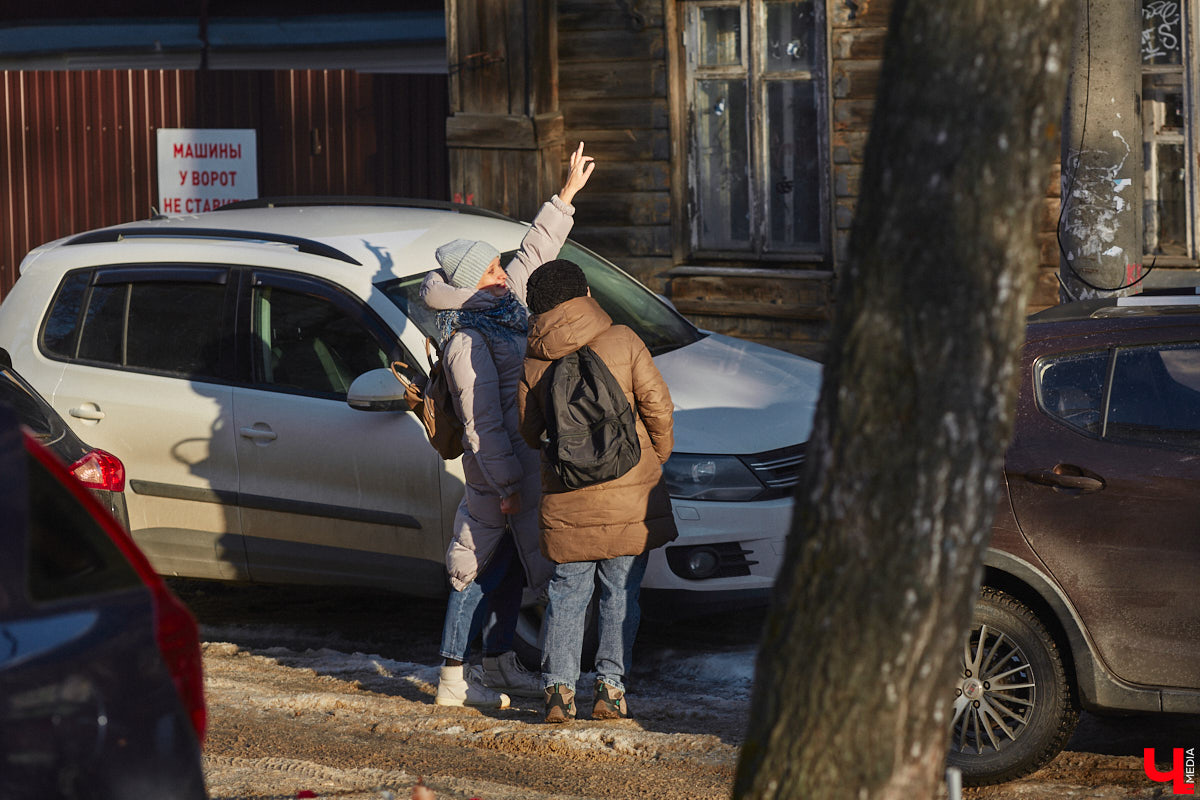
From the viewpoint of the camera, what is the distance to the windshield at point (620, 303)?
6.37 m

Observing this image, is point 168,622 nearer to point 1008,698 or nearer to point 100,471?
point 1008,698

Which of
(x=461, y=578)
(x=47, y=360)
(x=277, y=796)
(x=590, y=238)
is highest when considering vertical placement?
(x=590, y=238)

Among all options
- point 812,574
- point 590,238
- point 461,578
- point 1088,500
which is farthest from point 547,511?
point 590,238

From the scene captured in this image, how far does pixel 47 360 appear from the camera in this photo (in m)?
6.88

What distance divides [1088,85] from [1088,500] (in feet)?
6.68

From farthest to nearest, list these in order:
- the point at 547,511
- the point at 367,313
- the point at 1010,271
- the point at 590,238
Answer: the point at 590,238
the point at 367,313
the point at 547,511
the point at 1010,271

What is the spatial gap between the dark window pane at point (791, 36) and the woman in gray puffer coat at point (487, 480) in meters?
5.30

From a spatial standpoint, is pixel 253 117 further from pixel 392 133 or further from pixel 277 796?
pixel 277 796

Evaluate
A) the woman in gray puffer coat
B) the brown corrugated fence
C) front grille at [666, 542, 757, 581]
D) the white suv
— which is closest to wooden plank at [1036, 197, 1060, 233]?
the white suv

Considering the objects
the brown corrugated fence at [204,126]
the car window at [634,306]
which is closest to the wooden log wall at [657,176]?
the brown corrugated fence at [204,126]

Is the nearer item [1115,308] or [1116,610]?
[1116,610]

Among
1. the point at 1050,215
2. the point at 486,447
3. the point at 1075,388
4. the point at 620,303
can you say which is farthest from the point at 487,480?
the point at 1050,215

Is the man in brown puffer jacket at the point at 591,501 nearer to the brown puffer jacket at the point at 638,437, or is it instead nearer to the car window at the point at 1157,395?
the brown puffer jacket at the point at 638,437

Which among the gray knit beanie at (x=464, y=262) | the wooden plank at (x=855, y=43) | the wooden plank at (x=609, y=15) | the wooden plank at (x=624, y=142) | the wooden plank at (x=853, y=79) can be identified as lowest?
the gray knit beanie at (x=464, y=262)
